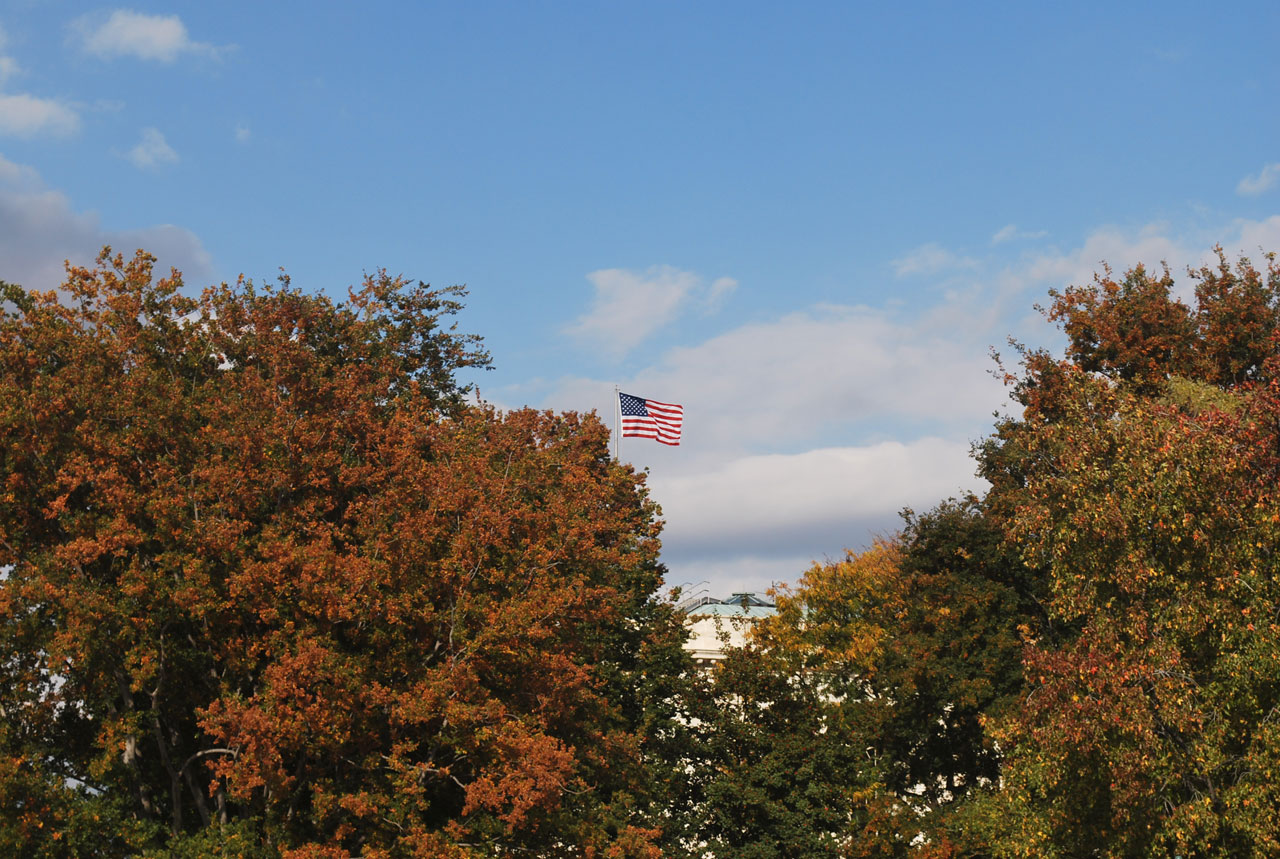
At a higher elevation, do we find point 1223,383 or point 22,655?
point 1223,383

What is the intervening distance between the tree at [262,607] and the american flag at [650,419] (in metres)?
13.5

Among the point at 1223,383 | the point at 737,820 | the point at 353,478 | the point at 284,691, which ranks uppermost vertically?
the point at 1223,383

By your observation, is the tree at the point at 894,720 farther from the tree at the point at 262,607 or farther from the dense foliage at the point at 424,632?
the tree at the point at 262,607

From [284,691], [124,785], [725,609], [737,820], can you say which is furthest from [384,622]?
[725,609]

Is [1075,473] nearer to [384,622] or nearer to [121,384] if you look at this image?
[384,622]

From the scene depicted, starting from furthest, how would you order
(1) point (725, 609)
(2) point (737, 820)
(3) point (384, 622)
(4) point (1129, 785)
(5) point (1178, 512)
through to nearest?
(1) point (725, 609), (2) point (737, 820), (3) point (384, 622), (5) point (1178, 512), (4) point (1129, 785)

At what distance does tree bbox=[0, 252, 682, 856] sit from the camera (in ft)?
74.6

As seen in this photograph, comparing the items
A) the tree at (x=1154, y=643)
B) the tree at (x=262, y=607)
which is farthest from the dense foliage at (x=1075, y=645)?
the tree at (x=262, y=607)

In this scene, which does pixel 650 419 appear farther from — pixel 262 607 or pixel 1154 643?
pixel 1154 643

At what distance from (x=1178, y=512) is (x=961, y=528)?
19.6 metres

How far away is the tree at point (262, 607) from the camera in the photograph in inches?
896

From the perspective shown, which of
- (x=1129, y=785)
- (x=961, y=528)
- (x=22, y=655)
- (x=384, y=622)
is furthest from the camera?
(x=961, y=528)

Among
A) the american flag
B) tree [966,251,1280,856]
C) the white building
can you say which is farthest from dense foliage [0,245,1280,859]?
the white building

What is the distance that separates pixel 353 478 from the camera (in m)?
26.6
